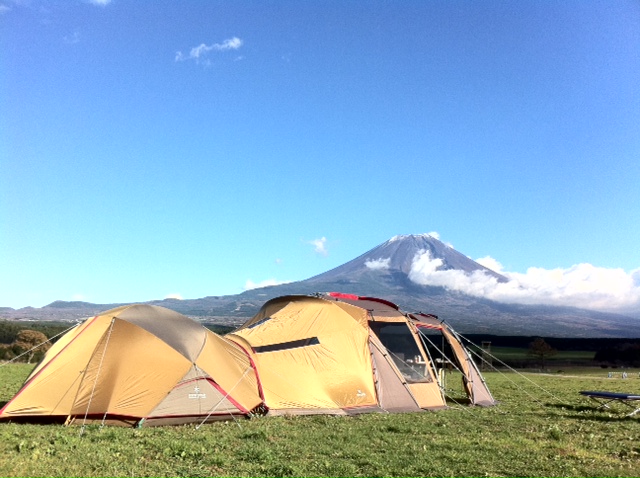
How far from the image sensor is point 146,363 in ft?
40.9

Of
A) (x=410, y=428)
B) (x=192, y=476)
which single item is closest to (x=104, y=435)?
(x=192, y=476)

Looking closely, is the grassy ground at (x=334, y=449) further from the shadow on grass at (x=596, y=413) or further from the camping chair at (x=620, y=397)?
the camping chair at (x=620, y=397)

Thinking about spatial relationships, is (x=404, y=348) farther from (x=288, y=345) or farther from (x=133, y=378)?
(x=133, y=378)

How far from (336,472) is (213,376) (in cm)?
543

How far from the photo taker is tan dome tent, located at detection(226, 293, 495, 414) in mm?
14570

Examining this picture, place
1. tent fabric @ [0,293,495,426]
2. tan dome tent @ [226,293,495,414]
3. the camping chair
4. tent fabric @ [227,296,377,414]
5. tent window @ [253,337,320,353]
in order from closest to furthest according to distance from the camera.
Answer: tent fabric @ [0,293,495,426] < tent fabric @ [227,296,377,414] < tan dome tent @ [226,293,495,414] < the camping chair < tent window @ [253,337,320,353]

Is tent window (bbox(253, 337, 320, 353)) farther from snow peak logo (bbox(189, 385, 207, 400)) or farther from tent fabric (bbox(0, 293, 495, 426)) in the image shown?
snow peak logo (bbox(189, 385, 207, 400))

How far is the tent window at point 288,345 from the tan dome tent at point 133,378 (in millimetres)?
1598

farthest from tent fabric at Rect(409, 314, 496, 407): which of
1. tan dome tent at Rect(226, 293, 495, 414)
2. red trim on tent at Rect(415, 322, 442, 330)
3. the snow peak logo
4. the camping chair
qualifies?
the snow peak logo

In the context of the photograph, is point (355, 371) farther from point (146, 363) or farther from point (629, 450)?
point (629, 450)

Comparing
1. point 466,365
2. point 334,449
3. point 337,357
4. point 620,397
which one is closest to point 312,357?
point 337,357

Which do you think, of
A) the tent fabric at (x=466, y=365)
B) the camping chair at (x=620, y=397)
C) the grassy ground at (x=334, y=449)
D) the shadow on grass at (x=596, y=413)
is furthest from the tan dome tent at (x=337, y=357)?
the camping chair at (x=620, y=397)

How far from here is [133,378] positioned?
12250mm

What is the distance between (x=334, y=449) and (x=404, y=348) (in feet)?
25.1
